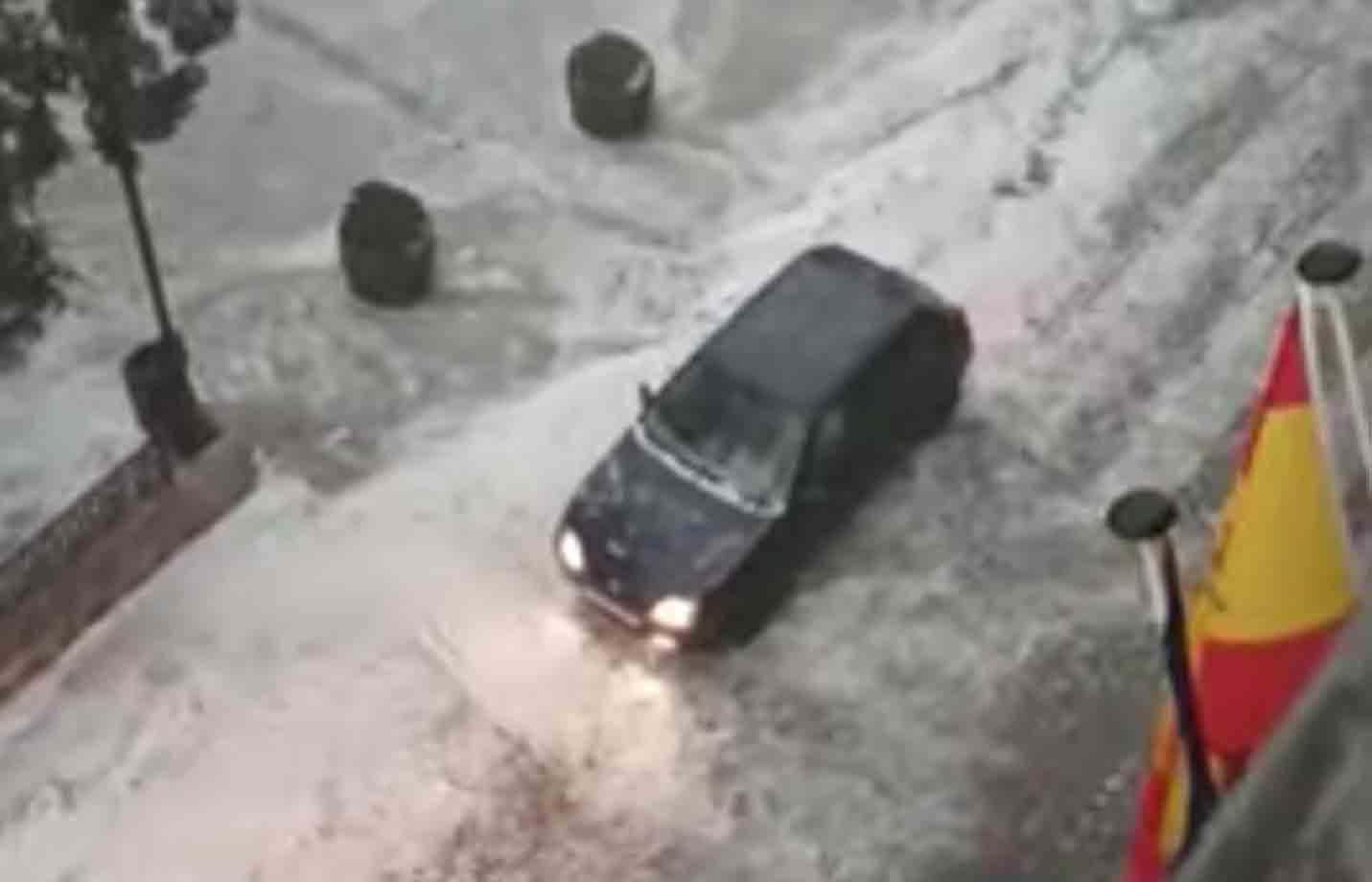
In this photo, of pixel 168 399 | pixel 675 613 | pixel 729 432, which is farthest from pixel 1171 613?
pixel 168 399

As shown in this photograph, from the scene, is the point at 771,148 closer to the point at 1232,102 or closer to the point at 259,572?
the point at 1232,102

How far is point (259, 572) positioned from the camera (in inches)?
689

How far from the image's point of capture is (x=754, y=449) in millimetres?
16812

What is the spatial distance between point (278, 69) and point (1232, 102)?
7490 mm

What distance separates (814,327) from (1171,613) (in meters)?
7.77

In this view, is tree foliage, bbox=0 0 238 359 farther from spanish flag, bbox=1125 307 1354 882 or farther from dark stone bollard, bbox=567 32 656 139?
spanish flag, bbox=1125 307 1354 882

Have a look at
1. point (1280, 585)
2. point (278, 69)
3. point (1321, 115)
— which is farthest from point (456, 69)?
point (1280, 585)

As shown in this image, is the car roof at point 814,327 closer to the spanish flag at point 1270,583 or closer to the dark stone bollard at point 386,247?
the dark stone bollard at point 386,247

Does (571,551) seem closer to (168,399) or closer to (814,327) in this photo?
(814,327)

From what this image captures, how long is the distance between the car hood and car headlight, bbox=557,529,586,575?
49 mm

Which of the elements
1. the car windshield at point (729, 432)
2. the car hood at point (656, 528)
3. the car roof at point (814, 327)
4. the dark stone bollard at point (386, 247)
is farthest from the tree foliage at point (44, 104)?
the car roof at point (814, 327)

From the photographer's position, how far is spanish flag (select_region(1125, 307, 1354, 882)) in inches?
402

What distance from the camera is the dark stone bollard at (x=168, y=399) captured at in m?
17.6

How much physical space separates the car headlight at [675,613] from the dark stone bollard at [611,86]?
5194mm
